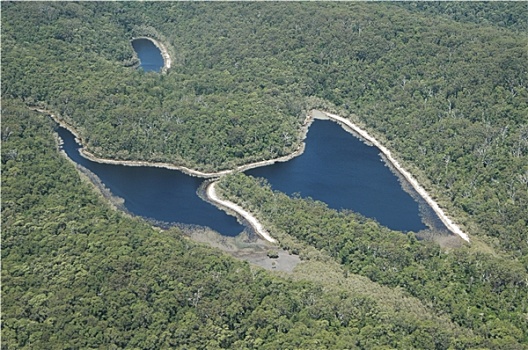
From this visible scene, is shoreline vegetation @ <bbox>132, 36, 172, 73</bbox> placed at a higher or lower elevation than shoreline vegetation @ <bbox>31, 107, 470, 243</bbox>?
higher

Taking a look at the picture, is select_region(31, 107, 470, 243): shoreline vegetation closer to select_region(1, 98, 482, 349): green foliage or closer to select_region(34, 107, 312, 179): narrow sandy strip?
select_region(34, 107, 312, 179): narrow sandy strip

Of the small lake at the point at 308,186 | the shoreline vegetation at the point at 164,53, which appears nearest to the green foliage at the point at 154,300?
the small lake at the point at 308,186

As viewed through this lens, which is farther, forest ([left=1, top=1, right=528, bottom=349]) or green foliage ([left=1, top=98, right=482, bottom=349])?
forest ([left=1, top=1, right=528, bottom=349])

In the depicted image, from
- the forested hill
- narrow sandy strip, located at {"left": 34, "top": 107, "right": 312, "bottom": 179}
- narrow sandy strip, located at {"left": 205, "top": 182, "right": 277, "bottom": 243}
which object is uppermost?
the forested hill

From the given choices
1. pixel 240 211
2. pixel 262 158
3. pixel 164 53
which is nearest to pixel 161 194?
pixel 240 211

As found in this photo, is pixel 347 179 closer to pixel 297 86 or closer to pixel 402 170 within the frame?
pixel 402 170

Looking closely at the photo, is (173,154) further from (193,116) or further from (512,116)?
(512,116)

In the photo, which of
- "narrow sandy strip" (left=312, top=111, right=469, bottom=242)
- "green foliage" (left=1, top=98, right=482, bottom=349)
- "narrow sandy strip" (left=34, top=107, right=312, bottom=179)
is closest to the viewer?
"green foliage" (left=1, top=98, right=482, bottom=349)

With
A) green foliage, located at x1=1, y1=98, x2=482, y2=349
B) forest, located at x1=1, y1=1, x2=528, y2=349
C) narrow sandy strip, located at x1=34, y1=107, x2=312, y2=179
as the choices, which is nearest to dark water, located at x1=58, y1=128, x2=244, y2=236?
narrow sandy strip, located at x1=34, y1=107, x2=312, y2=179
